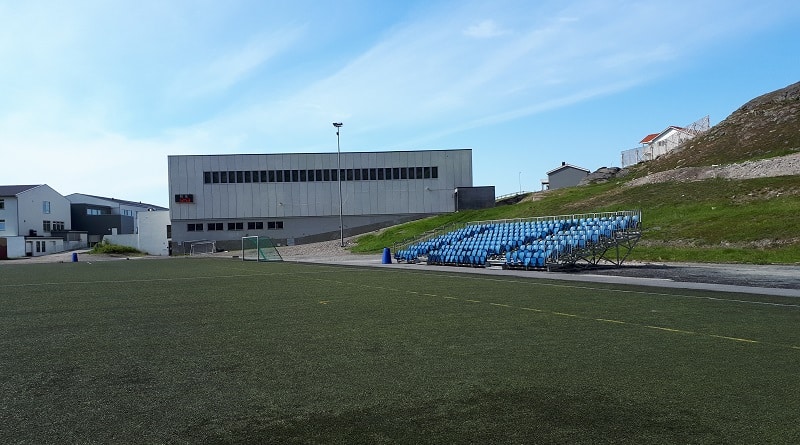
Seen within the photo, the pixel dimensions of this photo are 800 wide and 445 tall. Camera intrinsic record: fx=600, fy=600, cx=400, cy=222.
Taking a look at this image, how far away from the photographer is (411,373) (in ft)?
21.7

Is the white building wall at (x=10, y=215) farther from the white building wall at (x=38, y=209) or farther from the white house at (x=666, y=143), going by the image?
the white house at (x=666, y=143)

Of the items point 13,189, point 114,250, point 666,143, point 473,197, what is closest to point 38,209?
point 13,189

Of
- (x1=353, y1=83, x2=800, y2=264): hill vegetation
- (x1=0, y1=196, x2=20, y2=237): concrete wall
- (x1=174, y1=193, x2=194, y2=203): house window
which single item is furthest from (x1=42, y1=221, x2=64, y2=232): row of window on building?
(x1=353, y1=83, x2=800, y2=264): hill vegetation

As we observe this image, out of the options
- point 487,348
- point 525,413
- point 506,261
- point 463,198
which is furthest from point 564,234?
Answer: point 463,198

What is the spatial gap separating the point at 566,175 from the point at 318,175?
4587cm

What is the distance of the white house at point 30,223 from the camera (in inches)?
2635

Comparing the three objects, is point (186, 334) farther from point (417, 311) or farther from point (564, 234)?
point (564, 234)

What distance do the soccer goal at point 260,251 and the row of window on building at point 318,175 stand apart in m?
14.1

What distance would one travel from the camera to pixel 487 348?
8023 millimetres

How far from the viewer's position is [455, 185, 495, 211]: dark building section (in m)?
62.8

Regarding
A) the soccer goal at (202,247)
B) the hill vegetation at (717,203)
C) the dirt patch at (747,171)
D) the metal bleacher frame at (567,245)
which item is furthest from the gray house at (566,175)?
the metal bleacher frame at (567,245)

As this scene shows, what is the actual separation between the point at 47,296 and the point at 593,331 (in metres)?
15.2

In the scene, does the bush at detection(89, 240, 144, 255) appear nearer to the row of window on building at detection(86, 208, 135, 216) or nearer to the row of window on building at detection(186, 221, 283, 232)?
the row of window on building at detection(186, 221, 283, 232)

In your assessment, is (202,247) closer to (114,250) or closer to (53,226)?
(114,250)
